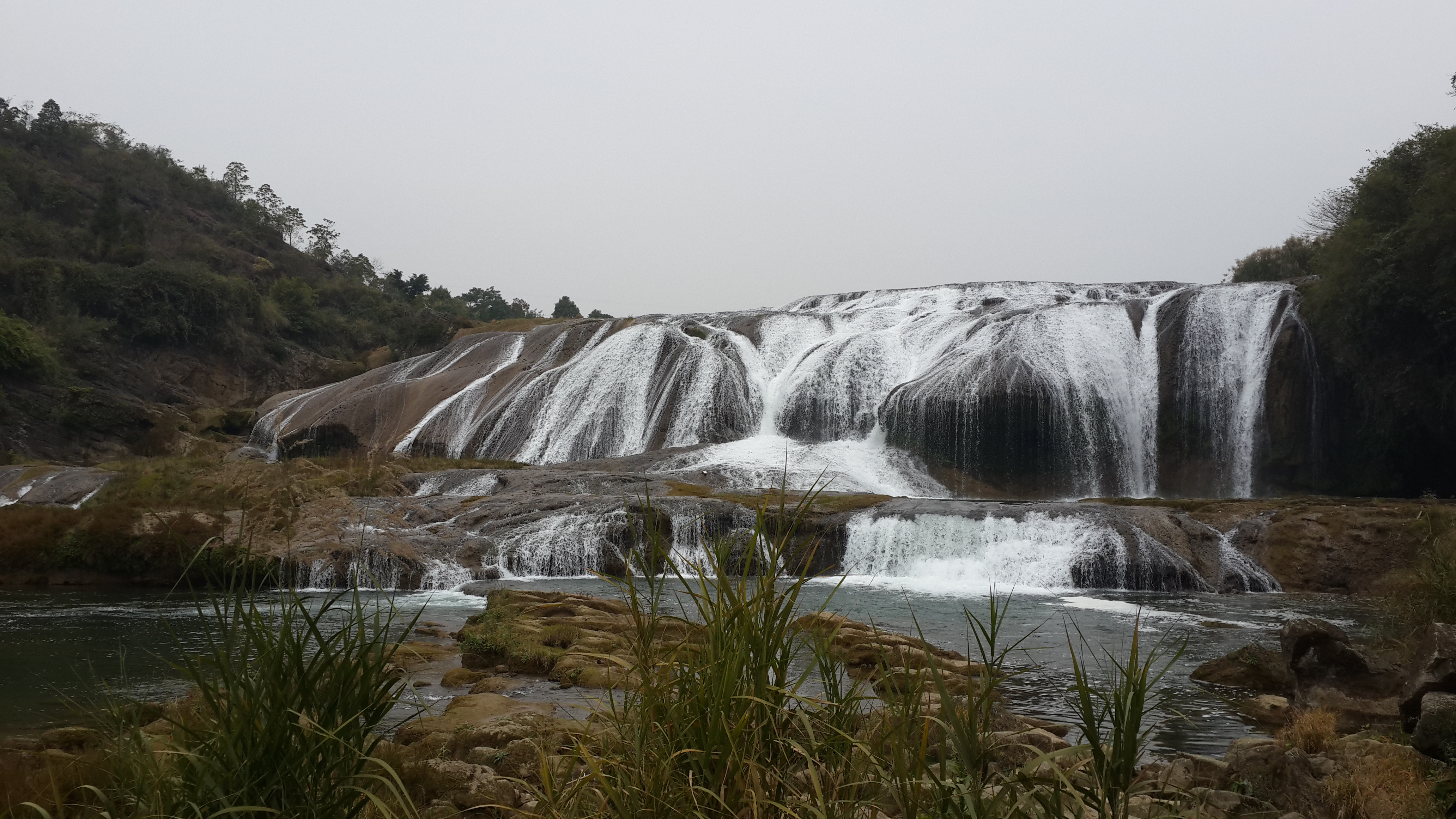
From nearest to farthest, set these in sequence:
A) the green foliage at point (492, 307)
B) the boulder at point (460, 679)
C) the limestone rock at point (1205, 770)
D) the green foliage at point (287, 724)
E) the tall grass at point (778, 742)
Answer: the tall grass at point (778, 742), the green foliage at point (287, 724), the limestone rock at point (1205, 770), the boulder at point (460, 679), the green foliage at point (492, 307)

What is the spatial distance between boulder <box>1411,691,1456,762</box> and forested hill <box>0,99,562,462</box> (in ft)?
122

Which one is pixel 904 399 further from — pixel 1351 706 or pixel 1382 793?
pixel 1382 793

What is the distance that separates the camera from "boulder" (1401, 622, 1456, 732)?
595 centimetres

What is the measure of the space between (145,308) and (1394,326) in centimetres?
5175

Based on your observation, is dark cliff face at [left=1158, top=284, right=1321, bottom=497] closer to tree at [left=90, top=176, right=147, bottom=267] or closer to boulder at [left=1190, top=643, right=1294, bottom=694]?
boulder at [left=1190, top=643, right=1294, bottom=694]

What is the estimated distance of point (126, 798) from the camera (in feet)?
10.00

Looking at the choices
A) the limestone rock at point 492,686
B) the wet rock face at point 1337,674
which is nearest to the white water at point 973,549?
the wet rock face at point 1337,674

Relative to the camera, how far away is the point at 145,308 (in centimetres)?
4834

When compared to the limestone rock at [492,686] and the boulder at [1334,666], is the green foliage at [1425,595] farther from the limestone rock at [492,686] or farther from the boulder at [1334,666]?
the limestone rock at [492,686]

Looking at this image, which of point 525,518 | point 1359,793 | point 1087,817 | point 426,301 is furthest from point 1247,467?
point 426,301

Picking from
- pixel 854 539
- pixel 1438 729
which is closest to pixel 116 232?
pixel 854 539

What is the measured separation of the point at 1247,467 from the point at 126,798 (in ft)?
96.9

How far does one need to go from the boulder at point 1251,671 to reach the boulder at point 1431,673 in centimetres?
220

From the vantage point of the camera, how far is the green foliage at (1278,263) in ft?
147
